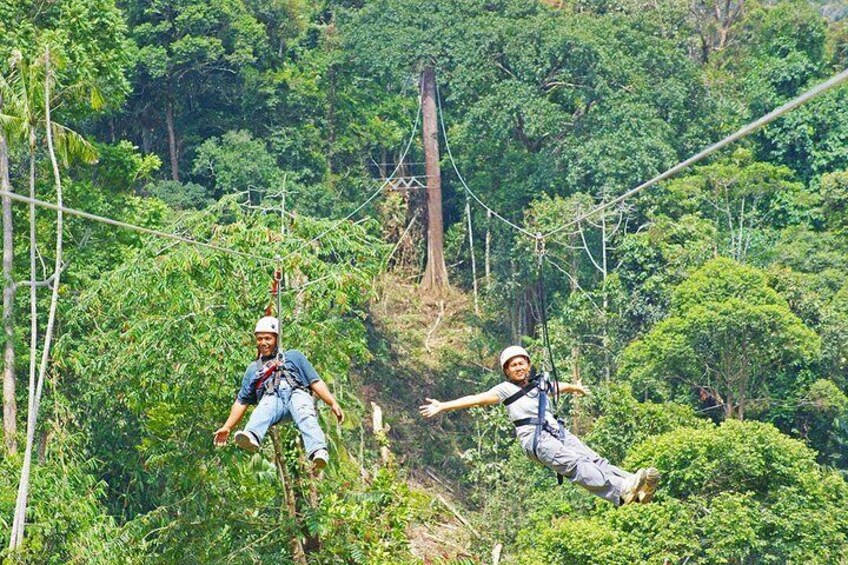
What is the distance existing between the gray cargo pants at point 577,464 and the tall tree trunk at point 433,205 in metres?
19.6

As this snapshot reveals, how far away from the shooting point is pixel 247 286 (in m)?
15.5

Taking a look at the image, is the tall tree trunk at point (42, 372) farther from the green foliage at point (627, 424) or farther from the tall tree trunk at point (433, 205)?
the tall tree trunk at point (433, 205)

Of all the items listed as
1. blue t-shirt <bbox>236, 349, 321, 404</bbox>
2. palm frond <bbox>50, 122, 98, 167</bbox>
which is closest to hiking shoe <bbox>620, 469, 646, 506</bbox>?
blue t-shirt <bbox>236, 349, 321, 404</bbox>

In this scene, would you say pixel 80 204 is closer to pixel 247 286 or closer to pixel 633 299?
pixel 247 286

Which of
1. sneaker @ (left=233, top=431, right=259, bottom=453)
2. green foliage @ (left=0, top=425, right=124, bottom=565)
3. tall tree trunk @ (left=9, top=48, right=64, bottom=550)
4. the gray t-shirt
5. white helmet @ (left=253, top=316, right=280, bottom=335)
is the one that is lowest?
green foliage @ (left=0, top=425, right=124, bottom=565)

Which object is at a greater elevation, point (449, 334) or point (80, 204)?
point (80, 204)

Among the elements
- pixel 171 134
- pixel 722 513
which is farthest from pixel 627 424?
pixel 171 134

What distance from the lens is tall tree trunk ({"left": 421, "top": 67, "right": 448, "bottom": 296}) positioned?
2962 centimetres

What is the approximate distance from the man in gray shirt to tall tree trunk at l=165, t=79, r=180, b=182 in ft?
61.5

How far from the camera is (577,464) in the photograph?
1002cm

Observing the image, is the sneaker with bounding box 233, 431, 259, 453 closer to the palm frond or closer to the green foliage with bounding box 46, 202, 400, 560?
the green foliage with bounding box 46, 202, 400, 560

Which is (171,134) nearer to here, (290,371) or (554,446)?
(290,371)

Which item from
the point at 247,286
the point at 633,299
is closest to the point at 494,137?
the point at 633,299

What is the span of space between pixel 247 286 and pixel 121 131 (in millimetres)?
14218
